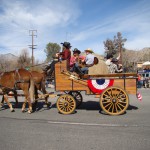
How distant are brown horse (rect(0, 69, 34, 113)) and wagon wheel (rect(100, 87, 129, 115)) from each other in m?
2.86

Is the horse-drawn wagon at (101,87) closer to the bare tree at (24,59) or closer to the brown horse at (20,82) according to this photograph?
the brown horse at (20,82)

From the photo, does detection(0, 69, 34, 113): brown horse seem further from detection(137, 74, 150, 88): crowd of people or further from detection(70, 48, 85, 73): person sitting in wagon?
detection(137, 74, 150, 88): crowd of people

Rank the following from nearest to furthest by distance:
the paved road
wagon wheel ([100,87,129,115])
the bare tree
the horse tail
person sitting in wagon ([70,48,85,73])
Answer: the paved road < wagon wheel ([100,87,129,115]) < person sitting in wagon ([70,48,85,73]) < the horse tail < the bare tree

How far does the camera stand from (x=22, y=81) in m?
9.33

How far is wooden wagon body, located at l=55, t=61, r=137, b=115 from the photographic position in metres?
8.15

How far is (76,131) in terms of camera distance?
6250mm

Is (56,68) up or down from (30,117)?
up

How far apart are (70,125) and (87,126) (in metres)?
0.51

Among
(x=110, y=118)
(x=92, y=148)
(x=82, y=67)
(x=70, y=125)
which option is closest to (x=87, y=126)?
(x=70, y=125)

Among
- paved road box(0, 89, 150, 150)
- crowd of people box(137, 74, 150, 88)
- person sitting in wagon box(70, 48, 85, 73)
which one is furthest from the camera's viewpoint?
crowd of people box(137, 74, 150, 88)

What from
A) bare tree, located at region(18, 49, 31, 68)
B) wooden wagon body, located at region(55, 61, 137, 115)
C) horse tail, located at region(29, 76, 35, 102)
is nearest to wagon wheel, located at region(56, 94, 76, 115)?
A: wooden wagon body, located at region(55, 61, 137, 115)

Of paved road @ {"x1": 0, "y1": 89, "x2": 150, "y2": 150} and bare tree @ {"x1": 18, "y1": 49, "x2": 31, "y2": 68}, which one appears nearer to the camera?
paved road @ {"x1": 0, "y1": 89, "x2": 150, "y2": 150}

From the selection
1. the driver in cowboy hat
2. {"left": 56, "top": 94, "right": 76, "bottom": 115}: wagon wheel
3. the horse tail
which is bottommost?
{"left": 56, "top": 94, "right": 76, "bottom": 115}: wagon wheel

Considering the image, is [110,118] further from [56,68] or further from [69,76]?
[56,68]
